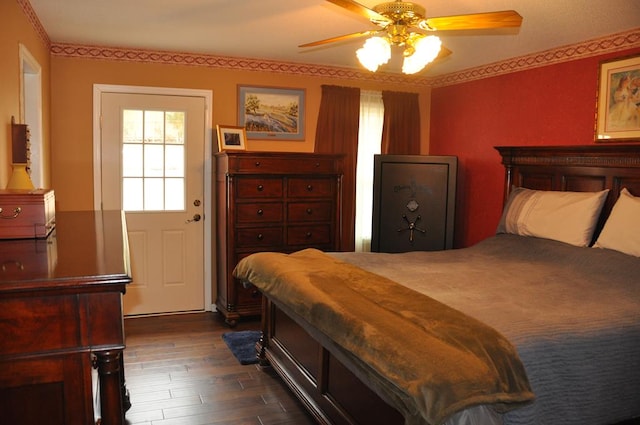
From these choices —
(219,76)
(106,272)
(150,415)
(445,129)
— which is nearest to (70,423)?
(106,272)

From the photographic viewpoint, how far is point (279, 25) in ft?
12.5

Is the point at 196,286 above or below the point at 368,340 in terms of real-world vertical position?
below

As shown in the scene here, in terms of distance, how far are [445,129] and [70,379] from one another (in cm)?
486

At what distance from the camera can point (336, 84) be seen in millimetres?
5457

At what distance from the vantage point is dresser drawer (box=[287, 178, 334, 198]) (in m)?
4.86

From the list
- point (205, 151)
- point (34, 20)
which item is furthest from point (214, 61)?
point (34, 20)

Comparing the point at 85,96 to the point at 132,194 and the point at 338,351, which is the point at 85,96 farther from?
the point at 338,351

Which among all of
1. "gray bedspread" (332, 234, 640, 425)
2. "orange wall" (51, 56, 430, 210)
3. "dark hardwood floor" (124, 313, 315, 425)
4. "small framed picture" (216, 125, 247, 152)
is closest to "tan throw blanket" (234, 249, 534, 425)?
"gray bedspread" (332, 234, 640, 425)

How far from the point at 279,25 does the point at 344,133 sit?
1.83 m

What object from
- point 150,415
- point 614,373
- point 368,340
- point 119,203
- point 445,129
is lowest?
point 150,415

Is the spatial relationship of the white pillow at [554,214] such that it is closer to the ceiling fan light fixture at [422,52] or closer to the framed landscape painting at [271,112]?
the ceiling fan light fixture at [422,52]

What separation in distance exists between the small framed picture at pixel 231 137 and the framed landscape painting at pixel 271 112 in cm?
15

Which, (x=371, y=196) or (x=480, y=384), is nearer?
(x=480, y=384)

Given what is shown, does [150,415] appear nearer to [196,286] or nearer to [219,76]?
[196,286]
